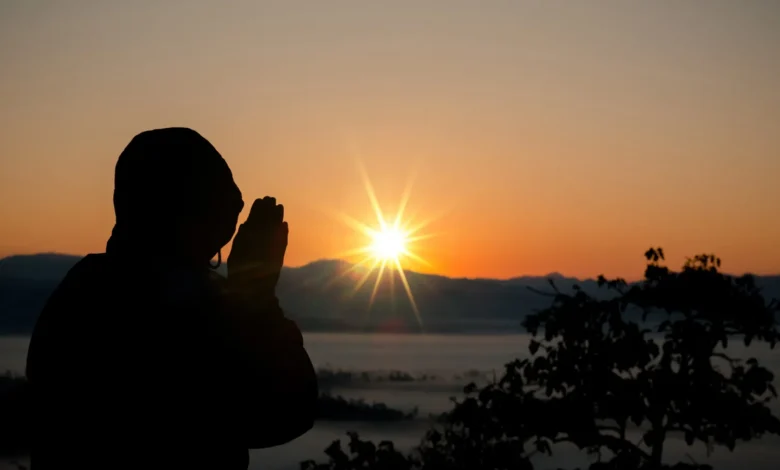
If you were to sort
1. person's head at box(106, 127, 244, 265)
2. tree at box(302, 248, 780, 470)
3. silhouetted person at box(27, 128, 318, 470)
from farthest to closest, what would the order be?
1. tree at box(302, 248, 780, 470)
2. person's head at box(106, 127, 244, 265)
3. silhouetted person at box(27, 128, 318, 470)

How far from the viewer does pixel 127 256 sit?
3.26m

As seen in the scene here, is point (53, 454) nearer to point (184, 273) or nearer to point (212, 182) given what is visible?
point (184, 273)

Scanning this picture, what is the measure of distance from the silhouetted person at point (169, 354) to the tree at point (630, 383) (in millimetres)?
10325

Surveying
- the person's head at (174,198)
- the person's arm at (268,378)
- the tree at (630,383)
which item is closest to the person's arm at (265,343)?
the person's arm at (268,378)

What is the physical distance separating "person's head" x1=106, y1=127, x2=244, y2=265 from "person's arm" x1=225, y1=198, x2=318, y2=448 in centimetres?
14

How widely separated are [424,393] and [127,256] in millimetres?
92613

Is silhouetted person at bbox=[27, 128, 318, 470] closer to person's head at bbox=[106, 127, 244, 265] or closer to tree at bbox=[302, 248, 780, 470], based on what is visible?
person's head at bbox=[106, 127, 244, 265]

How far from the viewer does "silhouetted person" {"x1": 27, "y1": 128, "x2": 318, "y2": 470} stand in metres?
3.09

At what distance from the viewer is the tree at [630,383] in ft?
42.9

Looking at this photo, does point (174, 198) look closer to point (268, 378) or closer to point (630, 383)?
point (268, 378)

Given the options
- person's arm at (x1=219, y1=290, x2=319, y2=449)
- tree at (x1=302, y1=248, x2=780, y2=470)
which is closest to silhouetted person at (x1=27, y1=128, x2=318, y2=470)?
person's arm at (x1=219, y1=290, x2=319, y2=449)

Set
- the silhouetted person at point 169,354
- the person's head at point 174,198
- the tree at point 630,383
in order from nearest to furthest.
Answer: the silhouetted person at point 169,354, the person's head at point 174,198, the tree at point 630,383

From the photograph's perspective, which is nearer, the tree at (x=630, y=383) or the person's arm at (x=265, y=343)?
the person's arm at (x=265, y=343)

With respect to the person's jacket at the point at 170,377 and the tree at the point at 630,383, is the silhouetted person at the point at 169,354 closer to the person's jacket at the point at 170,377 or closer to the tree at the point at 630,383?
the person's jacket at the point at 170,377
